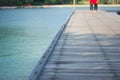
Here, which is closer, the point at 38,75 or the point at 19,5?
the point at 38,75

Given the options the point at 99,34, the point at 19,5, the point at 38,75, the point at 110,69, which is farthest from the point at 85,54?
the point at 19,5

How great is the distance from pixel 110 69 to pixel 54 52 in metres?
1.94

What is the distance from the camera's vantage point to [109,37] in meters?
11.0

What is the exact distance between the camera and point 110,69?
22.3 ft

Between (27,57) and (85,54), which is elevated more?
(85,54)

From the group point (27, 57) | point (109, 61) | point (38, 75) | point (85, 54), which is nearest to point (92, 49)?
point (85, 54)

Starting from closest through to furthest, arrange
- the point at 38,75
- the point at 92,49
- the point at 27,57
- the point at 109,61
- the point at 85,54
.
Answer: the point at 38,75 → the point at 109,61 → the point at 85,54 → the point at 92,49 → the point at 27,57

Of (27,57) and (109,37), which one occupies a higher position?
(109,37)

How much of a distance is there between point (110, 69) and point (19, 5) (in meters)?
64.9

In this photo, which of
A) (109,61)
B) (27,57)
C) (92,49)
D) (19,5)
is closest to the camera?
(109,61)

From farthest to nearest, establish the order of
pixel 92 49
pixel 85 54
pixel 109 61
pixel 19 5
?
pixel 19 5 < pixel 92 49 < pixel 85 54 < pixel 109 61

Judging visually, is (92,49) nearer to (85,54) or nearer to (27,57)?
(85,54)

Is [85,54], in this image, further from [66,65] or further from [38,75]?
[38,75]

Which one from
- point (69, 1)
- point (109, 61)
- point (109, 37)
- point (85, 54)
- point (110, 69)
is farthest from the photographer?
point (69, 1)
